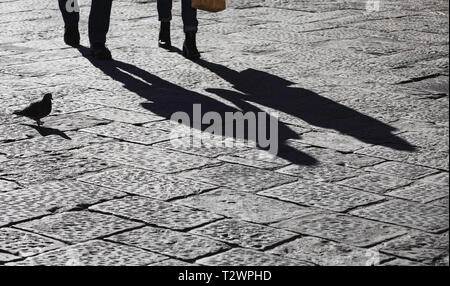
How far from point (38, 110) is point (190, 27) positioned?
235 cm

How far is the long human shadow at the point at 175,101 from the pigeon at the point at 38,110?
2.26ft

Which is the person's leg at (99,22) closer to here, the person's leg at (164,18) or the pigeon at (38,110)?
the person's leg at (164,18)

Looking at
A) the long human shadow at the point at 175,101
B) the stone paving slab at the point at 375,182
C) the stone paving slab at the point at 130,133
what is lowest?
the long human shadow at the point at 175,101

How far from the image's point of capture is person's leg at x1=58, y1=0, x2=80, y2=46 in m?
8.99

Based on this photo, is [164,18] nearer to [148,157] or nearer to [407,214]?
[148,157]

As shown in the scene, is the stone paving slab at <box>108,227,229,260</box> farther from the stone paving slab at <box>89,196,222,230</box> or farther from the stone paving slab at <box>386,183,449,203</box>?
the stone paving slab at <box>386,183,449,203</box>

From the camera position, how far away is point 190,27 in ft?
27.7

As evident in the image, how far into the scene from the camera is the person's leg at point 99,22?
852 cm

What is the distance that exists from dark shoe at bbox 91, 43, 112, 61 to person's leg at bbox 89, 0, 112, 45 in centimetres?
4

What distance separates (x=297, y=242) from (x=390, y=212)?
0.58m

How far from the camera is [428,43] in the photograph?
9.01 m

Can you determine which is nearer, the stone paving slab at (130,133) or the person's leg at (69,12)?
the stone paving slab at (130,133)

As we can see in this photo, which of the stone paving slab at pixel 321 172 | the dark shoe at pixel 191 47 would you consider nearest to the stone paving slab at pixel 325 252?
the stone paving slab at pixel 321 172
